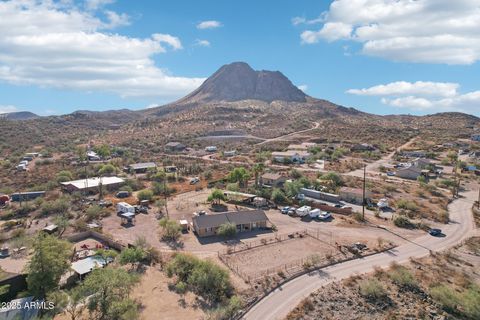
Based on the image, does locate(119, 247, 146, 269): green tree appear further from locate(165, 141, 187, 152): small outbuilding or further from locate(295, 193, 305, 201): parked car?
locate(165, 141, 187, 152): small outbuilding

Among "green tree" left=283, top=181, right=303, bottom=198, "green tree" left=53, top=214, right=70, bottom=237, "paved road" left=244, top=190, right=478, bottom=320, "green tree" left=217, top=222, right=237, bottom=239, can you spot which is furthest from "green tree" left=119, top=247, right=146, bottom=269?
"green tree" left=283, top=181, right=303, bottom=198

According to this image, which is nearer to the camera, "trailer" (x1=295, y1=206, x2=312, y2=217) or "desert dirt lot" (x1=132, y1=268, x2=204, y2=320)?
"desert dirt lot" (x1=132, y1=268, x2=204, y2=320)

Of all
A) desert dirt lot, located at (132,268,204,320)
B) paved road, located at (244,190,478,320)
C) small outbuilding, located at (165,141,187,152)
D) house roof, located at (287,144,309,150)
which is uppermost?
small outbuilding, located at (165,141,187,152)

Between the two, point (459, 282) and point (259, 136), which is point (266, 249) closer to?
point (459, 282)

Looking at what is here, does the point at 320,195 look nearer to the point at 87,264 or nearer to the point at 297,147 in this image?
the point at 87,264

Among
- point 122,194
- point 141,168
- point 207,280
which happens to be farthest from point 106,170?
point 207,280

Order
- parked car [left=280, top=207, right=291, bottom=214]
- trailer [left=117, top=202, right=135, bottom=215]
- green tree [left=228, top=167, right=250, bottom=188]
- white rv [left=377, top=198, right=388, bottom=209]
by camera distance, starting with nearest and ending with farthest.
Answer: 1. trailer [left=117, top=202, right=135, bottom=215]
2. parked car [left=280, top=207, right=291, bottom=214]
3. white rv [left=377, top=198, right=388, bottom=209]
4. green tree [left=228, top=167, right=250, bottom=188]

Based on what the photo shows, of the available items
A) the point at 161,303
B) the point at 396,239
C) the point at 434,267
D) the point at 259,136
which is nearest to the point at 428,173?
the point at 396,239
